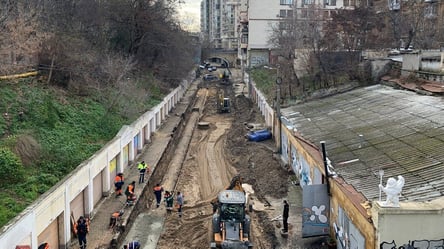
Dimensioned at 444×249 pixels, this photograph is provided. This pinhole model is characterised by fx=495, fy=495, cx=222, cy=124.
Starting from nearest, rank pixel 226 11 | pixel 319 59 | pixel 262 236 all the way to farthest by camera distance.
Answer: pixel 262 236
pixel 319 59
pixel 226 11

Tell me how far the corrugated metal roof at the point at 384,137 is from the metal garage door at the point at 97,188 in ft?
34.9

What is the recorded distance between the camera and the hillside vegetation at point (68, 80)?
66.0 feet

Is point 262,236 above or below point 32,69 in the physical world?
below

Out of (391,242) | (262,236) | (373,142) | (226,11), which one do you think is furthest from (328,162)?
(226,11)

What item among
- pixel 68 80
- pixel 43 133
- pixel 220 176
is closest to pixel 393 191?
pixel 43 133

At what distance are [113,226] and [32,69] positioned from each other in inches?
611

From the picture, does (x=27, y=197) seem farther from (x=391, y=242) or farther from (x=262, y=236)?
(x=391, y=242)

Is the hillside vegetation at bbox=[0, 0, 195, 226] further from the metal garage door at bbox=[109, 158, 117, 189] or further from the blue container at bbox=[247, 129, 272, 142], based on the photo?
the blue container at bbox=[247, 129, 272, 142]

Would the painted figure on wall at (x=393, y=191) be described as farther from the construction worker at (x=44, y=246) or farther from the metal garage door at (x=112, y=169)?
the metal garage door at (x=112, y=169)

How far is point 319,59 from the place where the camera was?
43.1 meters

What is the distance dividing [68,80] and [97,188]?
505 inches

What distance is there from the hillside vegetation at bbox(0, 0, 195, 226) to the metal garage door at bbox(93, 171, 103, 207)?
1233 millimetres

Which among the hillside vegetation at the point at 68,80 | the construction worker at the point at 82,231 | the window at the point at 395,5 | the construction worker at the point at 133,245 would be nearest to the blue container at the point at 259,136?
the hillside vegetation at the point at 68,80

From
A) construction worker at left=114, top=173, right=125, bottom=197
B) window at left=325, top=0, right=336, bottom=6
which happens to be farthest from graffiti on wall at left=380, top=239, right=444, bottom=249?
window at left=325, top=0, right=336, bottom=6
